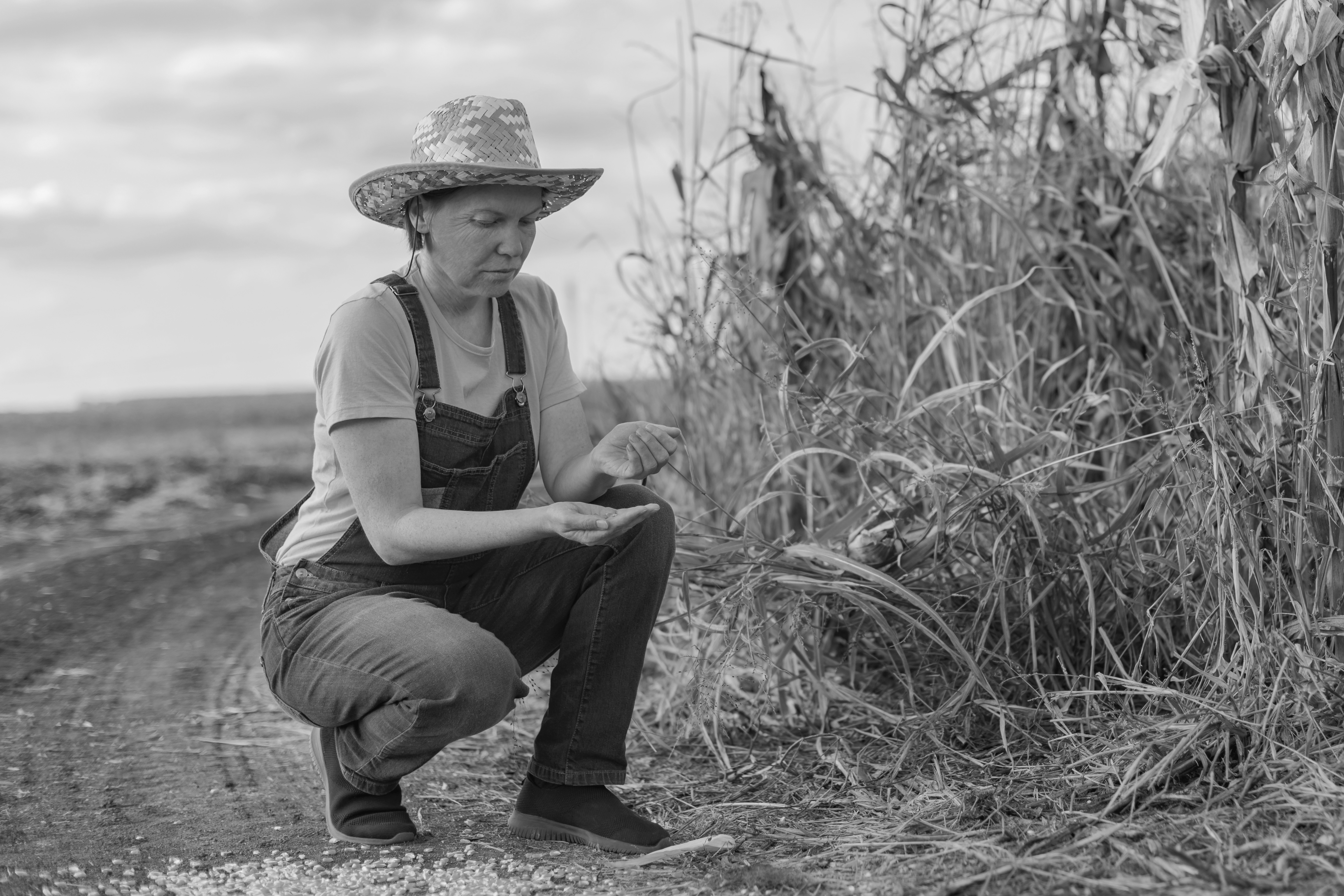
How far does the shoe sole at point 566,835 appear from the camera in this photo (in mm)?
2223

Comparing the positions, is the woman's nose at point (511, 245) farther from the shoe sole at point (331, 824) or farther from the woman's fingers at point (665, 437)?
the shoe sole at point (331, 824)

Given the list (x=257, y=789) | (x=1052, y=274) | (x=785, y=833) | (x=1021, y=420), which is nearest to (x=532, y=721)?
(x=257, y=789)

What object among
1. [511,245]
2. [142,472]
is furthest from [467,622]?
[142,472]

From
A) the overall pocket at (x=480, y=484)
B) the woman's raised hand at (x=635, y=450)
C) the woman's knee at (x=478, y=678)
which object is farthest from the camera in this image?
the overall pocket at (x=480, y=484)

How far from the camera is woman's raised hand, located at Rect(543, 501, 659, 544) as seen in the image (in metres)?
2.01

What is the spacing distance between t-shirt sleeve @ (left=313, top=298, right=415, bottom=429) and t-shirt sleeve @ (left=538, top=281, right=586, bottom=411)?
0.31m

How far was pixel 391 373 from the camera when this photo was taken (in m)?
2.21

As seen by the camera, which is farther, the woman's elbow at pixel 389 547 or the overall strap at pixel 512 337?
the overall strap at pixel 512 337

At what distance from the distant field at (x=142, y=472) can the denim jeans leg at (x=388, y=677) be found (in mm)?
2103

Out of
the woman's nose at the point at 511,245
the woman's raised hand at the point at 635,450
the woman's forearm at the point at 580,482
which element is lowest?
the woman's forearm at the point at 580,482

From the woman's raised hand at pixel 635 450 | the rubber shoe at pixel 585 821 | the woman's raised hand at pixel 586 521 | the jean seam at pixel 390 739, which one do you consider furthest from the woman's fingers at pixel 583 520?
the rubber shoe at pixel 585 821

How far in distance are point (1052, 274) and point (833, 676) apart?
3.58 ft

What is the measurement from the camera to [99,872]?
2172 mm

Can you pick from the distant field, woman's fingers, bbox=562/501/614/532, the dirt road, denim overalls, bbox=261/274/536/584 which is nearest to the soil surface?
the dirt road
